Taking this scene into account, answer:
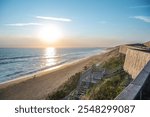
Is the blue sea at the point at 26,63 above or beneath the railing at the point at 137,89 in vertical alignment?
beneath

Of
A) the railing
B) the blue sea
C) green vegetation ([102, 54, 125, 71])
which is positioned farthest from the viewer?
the blue sea

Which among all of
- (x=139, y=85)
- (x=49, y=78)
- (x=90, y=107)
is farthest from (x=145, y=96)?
(x=49, y=78)

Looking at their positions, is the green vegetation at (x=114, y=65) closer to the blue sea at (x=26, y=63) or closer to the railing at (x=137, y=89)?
the railing at (x=137, y=89)

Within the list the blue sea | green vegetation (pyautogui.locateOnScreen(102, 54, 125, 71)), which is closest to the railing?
green vegetation (pyautogui.locateOnScreen(102, 54, 125, 71))

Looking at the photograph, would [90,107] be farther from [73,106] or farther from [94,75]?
[94,75]

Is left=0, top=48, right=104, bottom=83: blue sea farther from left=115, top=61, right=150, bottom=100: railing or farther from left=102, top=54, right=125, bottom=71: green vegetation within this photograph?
left=115, top=61, right=150, bottom=100: railing

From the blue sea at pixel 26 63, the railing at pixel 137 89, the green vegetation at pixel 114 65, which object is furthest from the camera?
the blue sea at pixel 26 63

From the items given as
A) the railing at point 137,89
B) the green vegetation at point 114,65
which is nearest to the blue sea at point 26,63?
the green vegetation at point 114,65

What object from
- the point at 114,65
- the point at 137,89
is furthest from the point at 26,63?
the point at 137,89

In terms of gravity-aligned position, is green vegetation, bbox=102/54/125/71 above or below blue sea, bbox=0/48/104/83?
above
